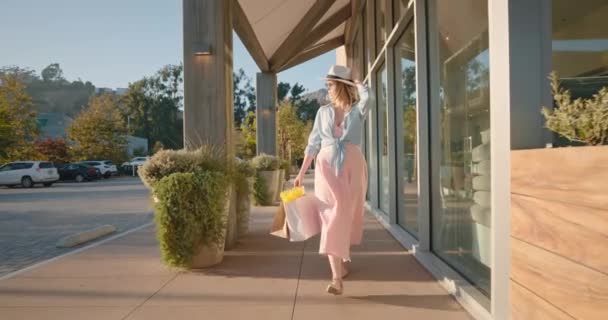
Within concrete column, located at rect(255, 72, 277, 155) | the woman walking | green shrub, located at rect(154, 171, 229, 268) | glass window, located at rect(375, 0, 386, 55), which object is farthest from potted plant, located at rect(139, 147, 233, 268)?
concrete column, located at rect(255, 72, 277, 155)

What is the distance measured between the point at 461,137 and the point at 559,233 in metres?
2.11

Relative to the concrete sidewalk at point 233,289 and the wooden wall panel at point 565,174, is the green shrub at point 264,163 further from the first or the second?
the wooden wall panel at point 565,174

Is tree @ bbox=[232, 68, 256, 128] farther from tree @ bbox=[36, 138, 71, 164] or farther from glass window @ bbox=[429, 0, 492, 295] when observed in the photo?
glass window @ bbox=[429, 0, 492, 295]

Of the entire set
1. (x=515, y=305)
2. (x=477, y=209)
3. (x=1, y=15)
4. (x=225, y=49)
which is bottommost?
(x=515, y=305)

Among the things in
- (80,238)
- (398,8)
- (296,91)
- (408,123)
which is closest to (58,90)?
(296,91)

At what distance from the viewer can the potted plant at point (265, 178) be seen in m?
11.0

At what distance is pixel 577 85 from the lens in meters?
2.28

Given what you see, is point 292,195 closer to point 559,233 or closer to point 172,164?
point 172,164

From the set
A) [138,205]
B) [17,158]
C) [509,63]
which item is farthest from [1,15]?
[509,63]

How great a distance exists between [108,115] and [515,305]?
128 ft

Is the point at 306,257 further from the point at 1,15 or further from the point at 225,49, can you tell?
the point at 1,15

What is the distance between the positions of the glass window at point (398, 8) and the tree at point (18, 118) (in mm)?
26902

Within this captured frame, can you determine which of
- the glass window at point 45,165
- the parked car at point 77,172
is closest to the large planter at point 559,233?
the glass window at point 45,165

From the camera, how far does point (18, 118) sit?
98.2 feet
